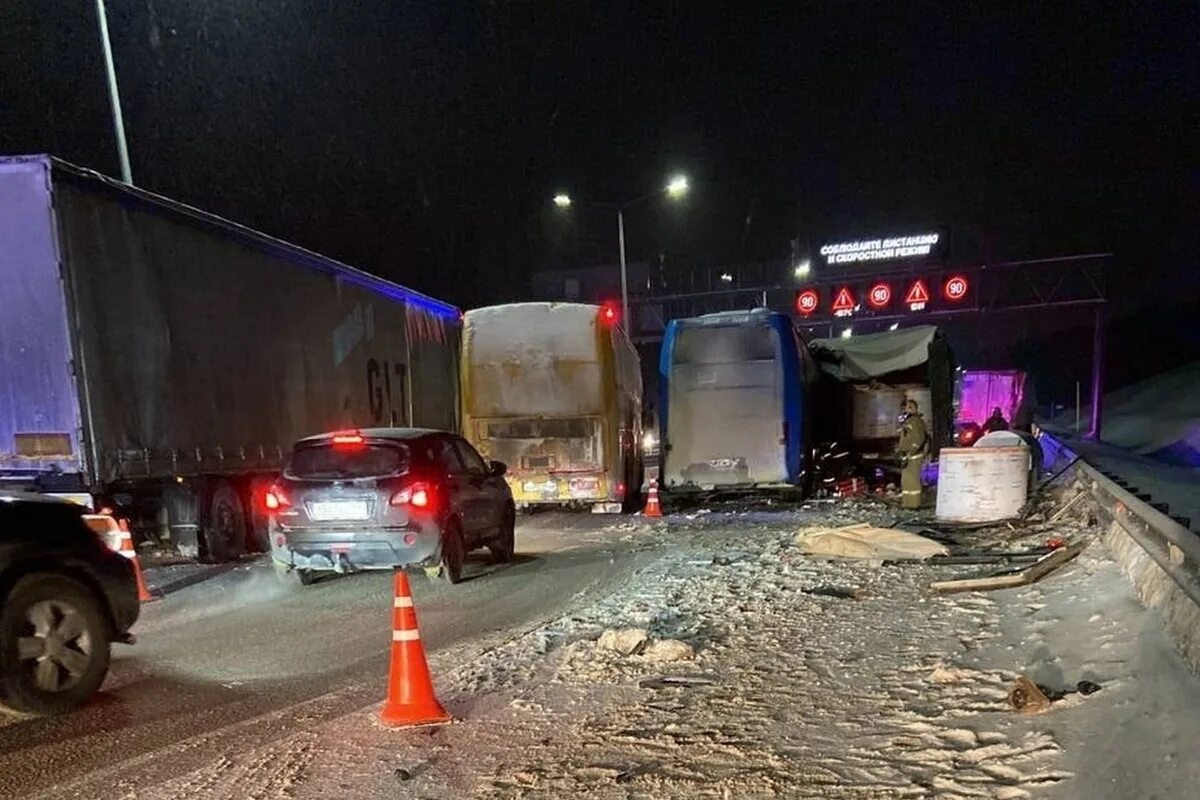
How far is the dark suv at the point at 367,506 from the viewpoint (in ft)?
27.5

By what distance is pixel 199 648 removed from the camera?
22.5ft

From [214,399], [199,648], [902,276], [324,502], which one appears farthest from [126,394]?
[902,276]

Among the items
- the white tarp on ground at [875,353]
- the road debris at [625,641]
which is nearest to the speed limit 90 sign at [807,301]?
the white tarp on ground at [875,353]

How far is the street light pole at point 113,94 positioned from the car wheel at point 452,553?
847cm

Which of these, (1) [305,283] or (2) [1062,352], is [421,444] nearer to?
(1) [305,283]

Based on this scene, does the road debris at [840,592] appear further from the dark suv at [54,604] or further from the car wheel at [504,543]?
the dark suv at [54,604]

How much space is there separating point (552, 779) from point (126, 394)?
25.2 ft

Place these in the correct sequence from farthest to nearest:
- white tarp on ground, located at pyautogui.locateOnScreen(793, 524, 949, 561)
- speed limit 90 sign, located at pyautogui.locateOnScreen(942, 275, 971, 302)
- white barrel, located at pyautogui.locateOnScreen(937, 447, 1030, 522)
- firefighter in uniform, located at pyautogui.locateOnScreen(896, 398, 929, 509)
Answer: speed limit 90 sign, located at pyautogui.locateOnScreen(942, 275, 971, 302), firefighter in uniform, located at pyautogui.locateOnScreen(896, 398, 929, 509), white barrel, located at pyautogui.locateOnScreen(937, 447, 1030, 522), white tarp on ground, located at pyautogui.locateOnScreen(793, 524, 949, 561)

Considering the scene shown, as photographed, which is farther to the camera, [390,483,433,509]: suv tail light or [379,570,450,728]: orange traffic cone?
[390,483,433,509]: suv tail light

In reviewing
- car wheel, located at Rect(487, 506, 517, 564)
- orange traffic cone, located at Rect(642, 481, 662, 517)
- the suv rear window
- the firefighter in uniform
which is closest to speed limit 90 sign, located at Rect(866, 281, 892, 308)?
the firefighter in uniform

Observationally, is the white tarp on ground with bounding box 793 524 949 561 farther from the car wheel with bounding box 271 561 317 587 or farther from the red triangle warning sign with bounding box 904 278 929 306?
the red triangle warning sign with bounding box 904 278 929 306

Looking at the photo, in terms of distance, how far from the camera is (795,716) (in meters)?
4.56

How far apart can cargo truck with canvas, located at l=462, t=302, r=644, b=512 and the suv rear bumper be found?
5.54 meters

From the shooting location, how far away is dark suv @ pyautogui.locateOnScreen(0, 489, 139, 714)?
5098mm
